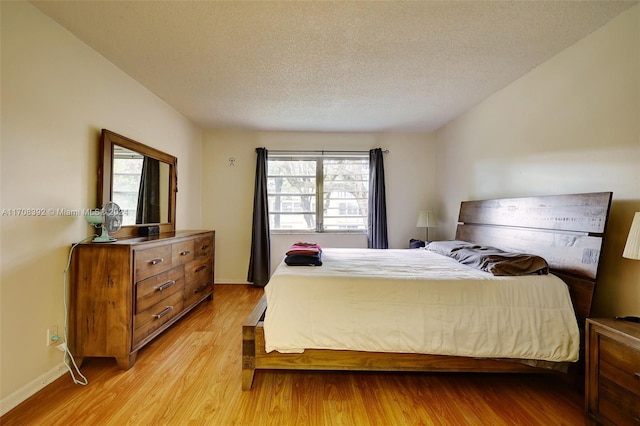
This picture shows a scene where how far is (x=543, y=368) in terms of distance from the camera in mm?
1764

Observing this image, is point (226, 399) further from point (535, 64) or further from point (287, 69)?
point (535, 64)

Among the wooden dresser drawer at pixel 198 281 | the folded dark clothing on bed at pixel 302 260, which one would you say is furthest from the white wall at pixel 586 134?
the wooden dresser drawer at pixel 198 281

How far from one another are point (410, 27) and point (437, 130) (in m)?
2.78

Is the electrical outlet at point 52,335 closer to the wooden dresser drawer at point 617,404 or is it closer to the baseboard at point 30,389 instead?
the baseboard at point 30,389

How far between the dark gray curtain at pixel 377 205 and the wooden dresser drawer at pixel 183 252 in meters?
2.55

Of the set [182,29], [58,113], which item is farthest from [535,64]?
[58,113]

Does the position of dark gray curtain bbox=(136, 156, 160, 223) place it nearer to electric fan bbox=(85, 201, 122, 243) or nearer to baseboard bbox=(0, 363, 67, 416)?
electric fan bbox=(85, 201, 122, 243)

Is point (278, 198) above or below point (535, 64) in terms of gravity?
below

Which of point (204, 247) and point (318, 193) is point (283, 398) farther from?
point (318, 193)

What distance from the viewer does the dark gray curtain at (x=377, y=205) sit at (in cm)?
427

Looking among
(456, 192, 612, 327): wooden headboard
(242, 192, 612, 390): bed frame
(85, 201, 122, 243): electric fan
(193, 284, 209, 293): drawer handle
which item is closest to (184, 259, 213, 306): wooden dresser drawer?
(193, 284, 209, 293): drawer handle

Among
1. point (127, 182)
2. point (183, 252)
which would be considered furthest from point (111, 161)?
point (183, 252)

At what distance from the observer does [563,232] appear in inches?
78.9

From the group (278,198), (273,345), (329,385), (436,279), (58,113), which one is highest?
(58,113)
